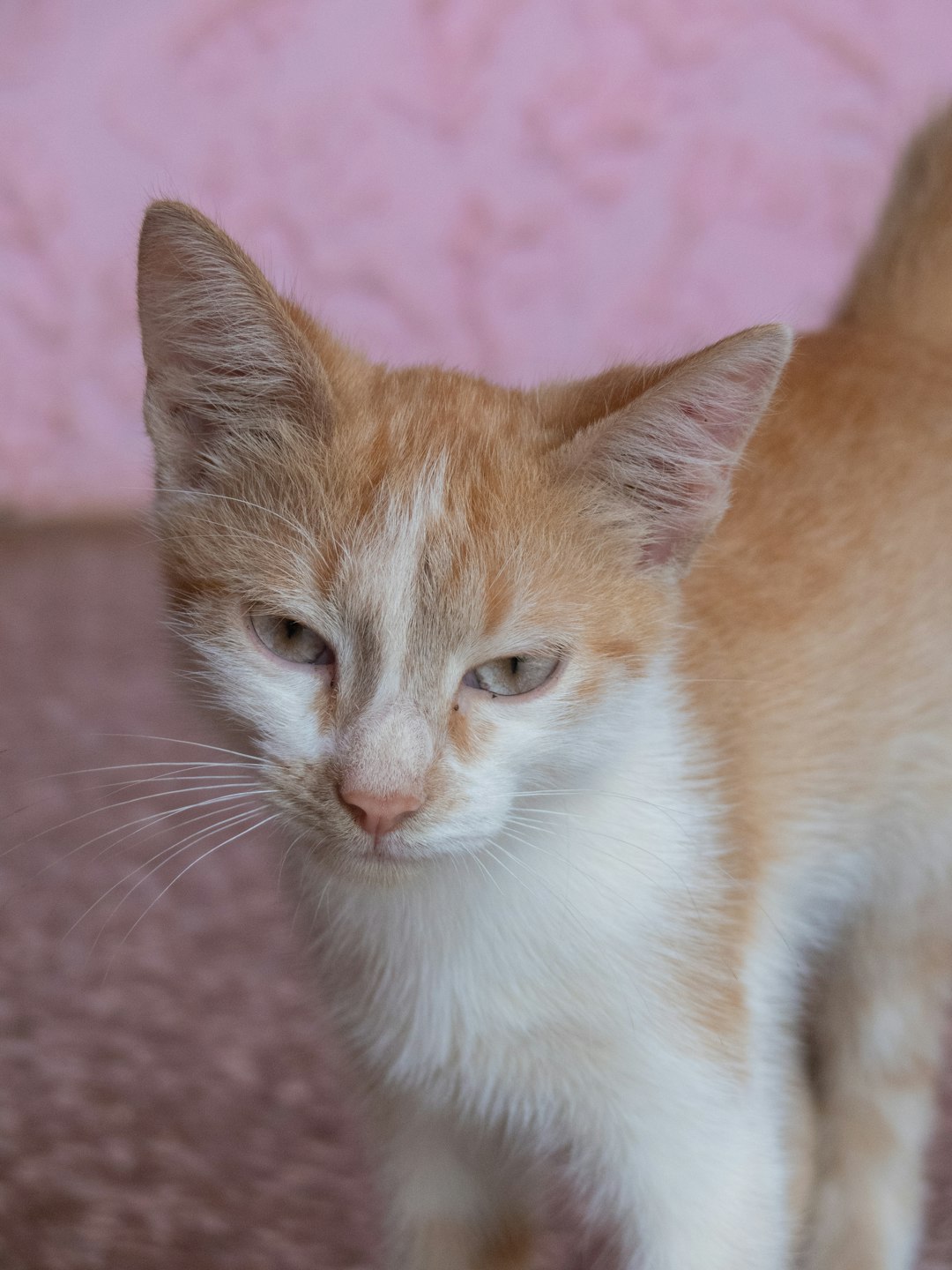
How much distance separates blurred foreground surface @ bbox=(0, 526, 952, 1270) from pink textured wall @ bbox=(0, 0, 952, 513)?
1175 millimetres

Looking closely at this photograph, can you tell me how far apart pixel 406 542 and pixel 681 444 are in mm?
200

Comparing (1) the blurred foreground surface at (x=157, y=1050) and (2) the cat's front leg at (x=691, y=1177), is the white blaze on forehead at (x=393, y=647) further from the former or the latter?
(2) the cat's front leg at (x=691, y=1177)

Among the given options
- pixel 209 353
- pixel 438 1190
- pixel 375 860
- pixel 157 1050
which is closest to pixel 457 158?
pixel 157 1050

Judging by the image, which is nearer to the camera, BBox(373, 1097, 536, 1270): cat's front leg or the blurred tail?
BBox(373, 1097, 536, 1270): cat's front leg

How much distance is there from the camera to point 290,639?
0.97 m

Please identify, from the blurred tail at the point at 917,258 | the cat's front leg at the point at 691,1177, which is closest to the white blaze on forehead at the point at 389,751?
the cat's front leg at the point at 691,1177

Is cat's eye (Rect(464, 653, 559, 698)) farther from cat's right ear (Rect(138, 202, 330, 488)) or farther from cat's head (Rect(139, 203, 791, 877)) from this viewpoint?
cat's right ear (Rect(138, 202, 330, 488))

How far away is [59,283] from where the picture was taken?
321cm

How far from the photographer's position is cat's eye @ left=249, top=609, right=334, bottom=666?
96 centimetres

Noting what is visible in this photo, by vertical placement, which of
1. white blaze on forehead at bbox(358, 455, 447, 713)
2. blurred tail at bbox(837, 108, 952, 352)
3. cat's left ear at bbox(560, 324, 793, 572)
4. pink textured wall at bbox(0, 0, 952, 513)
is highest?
pink textured wall at bbox(0, 0, 952, 513)

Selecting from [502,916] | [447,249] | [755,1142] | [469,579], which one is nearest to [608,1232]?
[755,1142]

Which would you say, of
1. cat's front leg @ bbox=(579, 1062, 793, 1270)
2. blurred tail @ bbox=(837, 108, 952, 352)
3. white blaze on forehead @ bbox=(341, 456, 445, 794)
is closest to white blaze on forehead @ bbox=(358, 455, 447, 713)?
white blaze on forehead @ bbox=(341, 456, 445, 794)

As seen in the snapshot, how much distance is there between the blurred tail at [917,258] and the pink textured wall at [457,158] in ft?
5.13

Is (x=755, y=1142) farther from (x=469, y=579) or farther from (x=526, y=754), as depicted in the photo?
(x=469, y=579)
